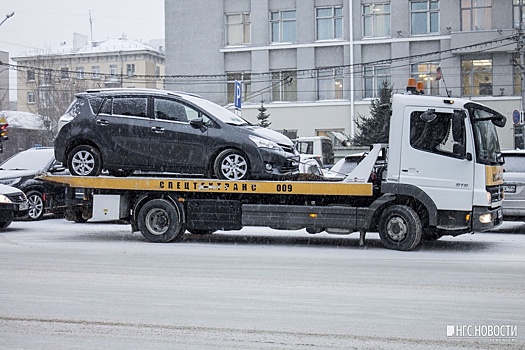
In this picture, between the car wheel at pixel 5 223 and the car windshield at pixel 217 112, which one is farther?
the car wheel at pixel 5 223

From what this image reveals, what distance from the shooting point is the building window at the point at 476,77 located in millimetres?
43156

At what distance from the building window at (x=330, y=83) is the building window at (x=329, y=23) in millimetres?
2189

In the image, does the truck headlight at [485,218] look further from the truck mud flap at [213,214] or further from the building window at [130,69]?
the building window at [130,69]

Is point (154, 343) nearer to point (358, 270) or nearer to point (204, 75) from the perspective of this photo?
point (358, 270)

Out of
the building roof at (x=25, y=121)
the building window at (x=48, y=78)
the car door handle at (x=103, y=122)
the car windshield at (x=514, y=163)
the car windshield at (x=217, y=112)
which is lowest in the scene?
the car windshield at (x=514, y=163)

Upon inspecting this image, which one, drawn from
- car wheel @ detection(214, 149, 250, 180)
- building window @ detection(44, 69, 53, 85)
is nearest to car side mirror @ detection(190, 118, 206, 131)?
car wheel @ detection(214, 149, 250, 180)

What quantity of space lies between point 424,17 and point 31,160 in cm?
3135

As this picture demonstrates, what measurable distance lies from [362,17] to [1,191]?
33.3 metres

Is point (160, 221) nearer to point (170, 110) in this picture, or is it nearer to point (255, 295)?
point (170, 110)

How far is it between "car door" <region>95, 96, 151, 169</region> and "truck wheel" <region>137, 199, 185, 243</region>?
80 cm

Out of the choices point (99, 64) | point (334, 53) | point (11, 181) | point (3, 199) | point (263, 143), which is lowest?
point (3, 199)

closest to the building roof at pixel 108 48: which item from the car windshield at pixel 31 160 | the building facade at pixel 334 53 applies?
the building facade at pixel 334 53

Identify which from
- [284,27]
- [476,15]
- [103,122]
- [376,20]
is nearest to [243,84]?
[284,27]

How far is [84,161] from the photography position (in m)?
13.8
